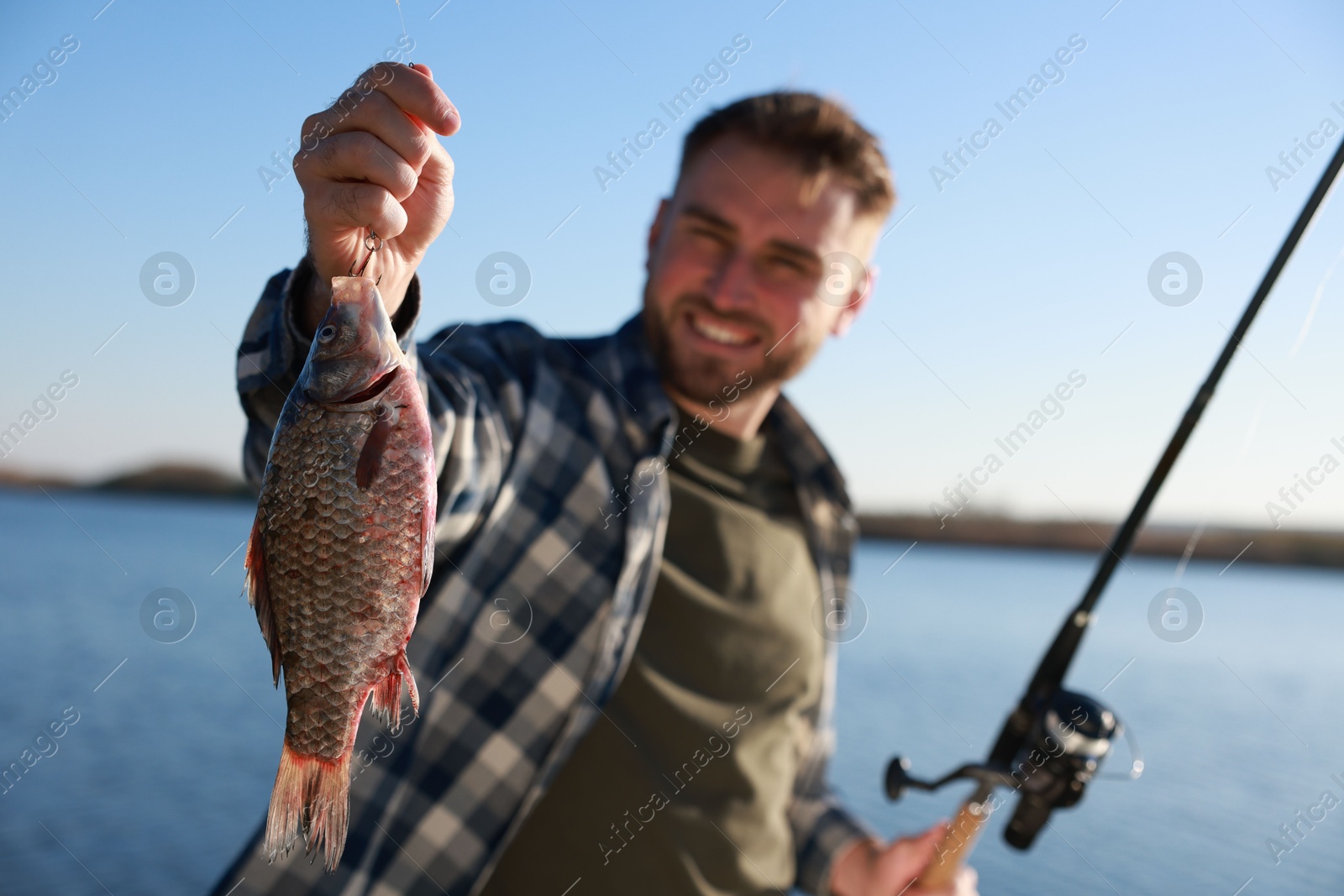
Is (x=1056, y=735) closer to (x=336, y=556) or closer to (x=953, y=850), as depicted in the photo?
(x=953, y=850)

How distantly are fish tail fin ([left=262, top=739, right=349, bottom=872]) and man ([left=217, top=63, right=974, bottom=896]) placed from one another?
2.40 ft

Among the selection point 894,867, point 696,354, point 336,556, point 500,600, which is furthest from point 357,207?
point 894,867

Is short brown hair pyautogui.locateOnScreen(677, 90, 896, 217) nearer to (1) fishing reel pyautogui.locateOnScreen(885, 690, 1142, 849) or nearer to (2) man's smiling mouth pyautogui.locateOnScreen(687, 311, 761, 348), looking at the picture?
(2) man's smiling mouth pyautogui.locateOnScreen(687, 311, 761, 348)

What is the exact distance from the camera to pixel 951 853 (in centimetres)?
296

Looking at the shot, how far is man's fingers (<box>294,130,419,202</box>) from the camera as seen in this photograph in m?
1.22

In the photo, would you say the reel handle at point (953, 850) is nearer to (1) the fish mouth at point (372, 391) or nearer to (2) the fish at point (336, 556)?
(2) the fish at point (336, 556)

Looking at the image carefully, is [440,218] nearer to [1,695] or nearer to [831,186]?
[831,186]

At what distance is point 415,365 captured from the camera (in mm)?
1721

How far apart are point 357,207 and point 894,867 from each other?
2.85m

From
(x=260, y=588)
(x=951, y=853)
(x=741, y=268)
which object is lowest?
(x=951, y=853)

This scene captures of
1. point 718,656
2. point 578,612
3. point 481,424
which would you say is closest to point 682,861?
point 718,656

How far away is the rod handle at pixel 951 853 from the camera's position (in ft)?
9.74

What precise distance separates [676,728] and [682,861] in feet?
1.16

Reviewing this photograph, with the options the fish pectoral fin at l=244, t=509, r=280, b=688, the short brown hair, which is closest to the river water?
the fish pectoral fin at l=244, t=509, r=280, b=688
